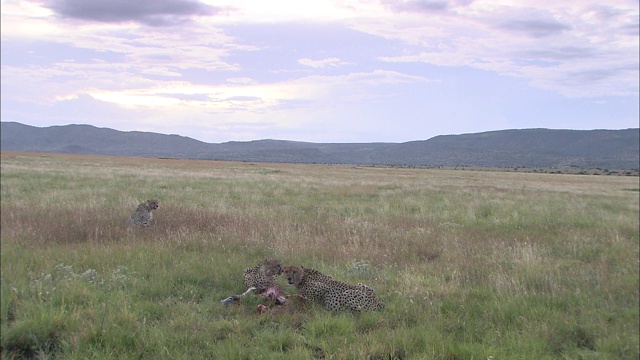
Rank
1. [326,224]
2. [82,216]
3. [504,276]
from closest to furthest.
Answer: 1. [504,276]
2. [82,216]
3. [326,224]

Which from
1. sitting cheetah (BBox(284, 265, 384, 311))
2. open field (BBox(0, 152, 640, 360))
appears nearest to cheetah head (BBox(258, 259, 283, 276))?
sitting cheetah (BBox(284, 265, 384, 311))

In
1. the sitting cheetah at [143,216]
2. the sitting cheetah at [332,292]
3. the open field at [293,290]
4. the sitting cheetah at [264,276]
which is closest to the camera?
the open field at [293,290]

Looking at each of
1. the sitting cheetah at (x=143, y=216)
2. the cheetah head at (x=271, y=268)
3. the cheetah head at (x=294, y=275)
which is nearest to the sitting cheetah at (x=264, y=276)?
the cheetah head at (x=271, y=268)

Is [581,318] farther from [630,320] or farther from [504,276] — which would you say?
[504,276]

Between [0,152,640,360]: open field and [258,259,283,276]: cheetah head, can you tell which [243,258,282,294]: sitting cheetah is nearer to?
[258,259,283,276]: cheetah head

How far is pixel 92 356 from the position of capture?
4121mm

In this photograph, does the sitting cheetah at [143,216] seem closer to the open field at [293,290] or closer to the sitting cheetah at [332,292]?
the open field at [293,290]

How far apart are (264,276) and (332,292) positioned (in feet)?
3.01

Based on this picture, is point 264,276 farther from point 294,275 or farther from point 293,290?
point 293,290

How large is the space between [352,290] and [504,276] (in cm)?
265

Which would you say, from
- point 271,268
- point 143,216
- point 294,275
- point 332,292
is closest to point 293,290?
point 294,275

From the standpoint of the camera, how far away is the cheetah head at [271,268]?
5909 millimetres

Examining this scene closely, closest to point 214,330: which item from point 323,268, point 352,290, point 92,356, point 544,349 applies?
point 92,356

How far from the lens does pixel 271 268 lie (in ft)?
19.5
